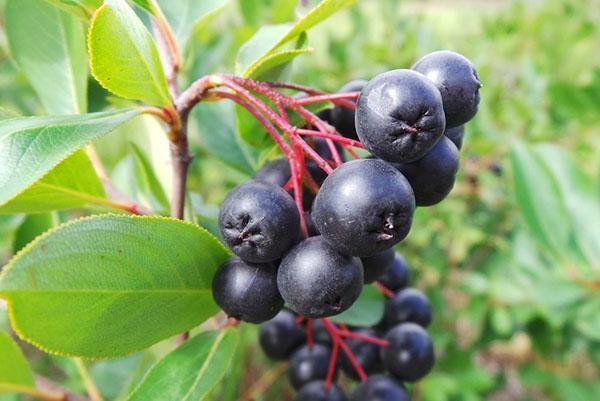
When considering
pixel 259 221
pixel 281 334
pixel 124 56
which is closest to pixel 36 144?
pixel 124 56

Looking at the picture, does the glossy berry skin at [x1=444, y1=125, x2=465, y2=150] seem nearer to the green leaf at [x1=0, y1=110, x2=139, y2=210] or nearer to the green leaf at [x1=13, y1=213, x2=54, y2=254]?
the green leaf at [x1=0, y1=110, x2=139, y2=210]

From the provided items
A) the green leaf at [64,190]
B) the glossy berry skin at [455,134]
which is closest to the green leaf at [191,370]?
the green leaf at [64,190]

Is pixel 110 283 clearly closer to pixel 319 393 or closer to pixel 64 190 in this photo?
pixel 64 190

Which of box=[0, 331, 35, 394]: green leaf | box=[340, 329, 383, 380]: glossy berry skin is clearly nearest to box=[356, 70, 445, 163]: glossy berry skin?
box=[340, 329, 383, 380]: glossy berry skin

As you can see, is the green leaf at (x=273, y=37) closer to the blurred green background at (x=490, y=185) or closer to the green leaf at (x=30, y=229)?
the blurred green background at (x=490, y=185)

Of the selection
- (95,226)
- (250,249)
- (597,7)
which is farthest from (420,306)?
(597,7)

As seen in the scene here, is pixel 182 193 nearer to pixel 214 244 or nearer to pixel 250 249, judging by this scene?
pixel 214 244

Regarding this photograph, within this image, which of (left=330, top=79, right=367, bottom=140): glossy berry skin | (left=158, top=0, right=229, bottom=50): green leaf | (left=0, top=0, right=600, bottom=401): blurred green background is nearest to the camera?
(left=330, top=79, right=367, bottom=140): glossy berry skin

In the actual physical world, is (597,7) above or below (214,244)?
below
